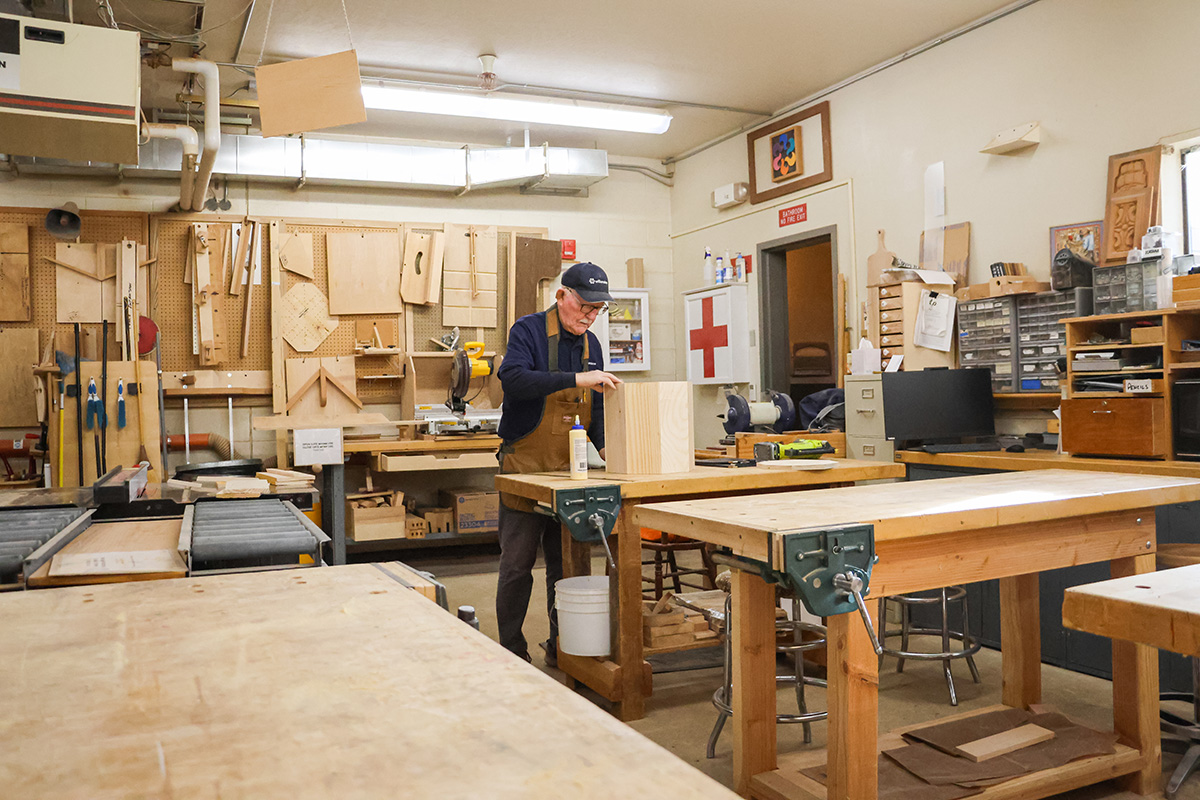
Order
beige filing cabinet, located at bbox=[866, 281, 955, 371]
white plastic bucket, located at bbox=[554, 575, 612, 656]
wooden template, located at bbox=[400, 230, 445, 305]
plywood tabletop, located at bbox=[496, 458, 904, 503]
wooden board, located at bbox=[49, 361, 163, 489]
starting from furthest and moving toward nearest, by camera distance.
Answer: wooden template, located at bbox=[400, 230, 445, 305], wooden board, located at bbox=[49, 361, 163, 489], beige filing cabinet, located at bbox=[866, 281, 955, 371], white plastic bucket, located at bbox=[554, 575, 612, 656], plywood tabletop, located at bbox=[496, 458, 904, 503]

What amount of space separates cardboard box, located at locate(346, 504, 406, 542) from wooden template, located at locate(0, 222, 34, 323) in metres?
2.61

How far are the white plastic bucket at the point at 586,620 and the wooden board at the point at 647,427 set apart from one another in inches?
18.4

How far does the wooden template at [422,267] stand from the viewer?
6.97m

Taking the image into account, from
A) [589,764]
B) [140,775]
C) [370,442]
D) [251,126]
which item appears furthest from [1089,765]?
[251,126]


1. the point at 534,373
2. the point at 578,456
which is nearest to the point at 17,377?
the point at 534,373

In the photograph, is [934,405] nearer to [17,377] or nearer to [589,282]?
[589,282]

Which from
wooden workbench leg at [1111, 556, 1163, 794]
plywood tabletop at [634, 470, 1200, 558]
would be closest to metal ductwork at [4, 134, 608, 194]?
plywood tabletop at [634, 470, 1200, 558]

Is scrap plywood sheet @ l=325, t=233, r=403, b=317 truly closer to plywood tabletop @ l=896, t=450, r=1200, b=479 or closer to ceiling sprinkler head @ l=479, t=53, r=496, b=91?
ceiling sprinkler head @ l=479, t=53, r=496, b=91

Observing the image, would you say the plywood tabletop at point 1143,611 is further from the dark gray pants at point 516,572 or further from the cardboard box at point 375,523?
→ the cardboard box at point 375,523

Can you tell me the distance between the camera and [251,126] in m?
6.54

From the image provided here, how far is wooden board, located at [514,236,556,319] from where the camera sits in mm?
7332

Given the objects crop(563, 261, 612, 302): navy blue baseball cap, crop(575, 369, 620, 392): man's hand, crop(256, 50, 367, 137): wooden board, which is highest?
crop(256, 50, 367, 137): wooden board

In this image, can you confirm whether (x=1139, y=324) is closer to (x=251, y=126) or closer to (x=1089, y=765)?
(x=1089, y=765)

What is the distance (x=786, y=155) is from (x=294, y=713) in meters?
6.25
